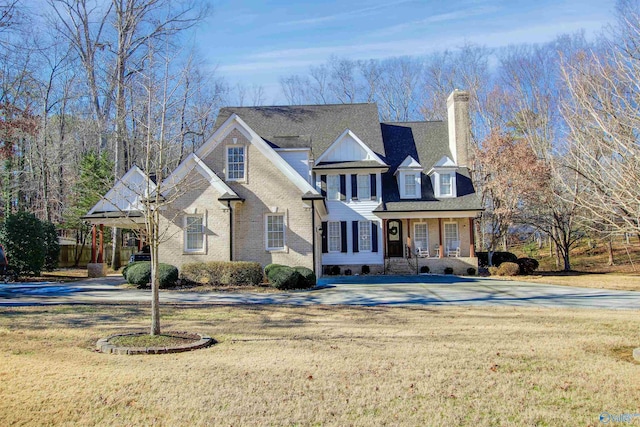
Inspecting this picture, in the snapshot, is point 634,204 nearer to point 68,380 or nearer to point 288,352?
point 288,352

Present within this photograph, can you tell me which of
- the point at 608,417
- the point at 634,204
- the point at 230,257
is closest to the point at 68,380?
the point at 608,417

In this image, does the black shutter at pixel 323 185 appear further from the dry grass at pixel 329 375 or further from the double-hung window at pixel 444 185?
the dry grass at pixel 329 375

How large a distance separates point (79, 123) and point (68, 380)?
4069cm

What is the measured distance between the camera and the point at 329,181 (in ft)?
96.8

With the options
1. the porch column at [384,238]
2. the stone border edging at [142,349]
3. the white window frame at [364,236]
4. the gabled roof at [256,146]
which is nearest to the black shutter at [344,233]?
the white window frame at [364,236]

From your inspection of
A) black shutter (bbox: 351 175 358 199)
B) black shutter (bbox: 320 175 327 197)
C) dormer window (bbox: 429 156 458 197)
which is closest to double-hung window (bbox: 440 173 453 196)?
dormer window (bbox: 429 156 458 197)

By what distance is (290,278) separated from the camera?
18719mm

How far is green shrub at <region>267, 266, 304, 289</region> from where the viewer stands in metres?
18.7

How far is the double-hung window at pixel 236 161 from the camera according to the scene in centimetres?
2258

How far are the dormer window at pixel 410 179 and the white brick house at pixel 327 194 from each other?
56 millimetres

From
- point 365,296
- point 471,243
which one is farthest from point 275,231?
point 471,243

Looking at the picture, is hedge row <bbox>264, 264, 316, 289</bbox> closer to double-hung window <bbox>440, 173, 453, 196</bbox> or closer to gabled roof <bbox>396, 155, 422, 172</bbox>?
gabled roof <bbox>396, 155, 422, 172</bbox>

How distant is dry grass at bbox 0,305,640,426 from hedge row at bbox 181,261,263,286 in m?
8.14

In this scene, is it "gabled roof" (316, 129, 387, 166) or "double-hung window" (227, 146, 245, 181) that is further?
"gabled roof" (316, 129, 387, 166)
